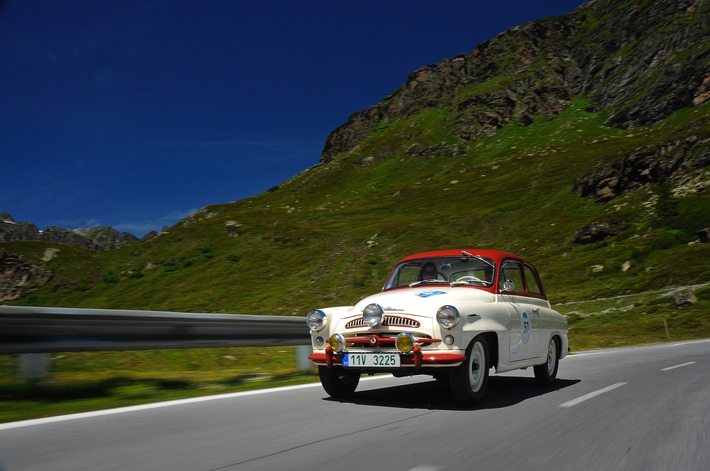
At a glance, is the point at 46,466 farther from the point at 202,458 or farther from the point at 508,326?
the point at 508,326

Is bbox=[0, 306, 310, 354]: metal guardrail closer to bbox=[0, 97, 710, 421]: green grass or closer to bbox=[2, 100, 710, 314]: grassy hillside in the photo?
bbox=[0, 97, 710, 421]: green grass

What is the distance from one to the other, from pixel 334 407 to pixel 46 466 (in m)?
3.06

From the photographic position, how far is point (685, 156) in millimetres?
56031

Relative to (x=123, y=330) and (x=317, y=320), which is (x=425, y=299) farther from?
(x=123, y=330)

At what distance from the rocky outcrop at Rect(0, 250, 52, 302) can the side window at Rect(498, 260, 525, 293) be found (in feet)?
189

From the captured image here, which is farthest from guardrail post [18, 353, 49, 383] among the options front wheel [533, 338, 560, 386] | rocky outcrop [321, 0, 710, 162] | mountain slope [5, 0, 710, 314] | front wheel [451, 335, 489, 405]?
rocky outcrop [321, 0, 710, 162]

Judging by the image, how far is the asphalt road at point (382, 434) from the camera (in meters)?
3.81

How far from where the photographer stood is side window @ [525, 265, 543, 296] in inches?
330

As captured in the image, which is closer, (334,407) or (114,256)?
(334,407)

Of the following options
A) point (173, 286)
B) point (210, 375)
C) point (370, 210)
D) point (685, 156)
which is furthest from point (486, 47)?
point (210, 375)

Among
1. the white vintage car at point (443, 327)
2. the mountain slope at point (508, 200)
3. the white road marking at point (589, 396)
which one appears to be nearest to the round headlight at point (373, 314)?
the white vintage car at point (443, 327)

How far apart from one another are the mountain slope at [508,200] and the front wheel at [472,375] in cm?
3381

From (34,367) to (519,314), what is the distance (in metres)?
5.47

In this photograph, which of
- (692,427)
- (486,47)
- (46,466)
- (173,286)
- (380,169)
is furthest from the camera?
(486,47)
